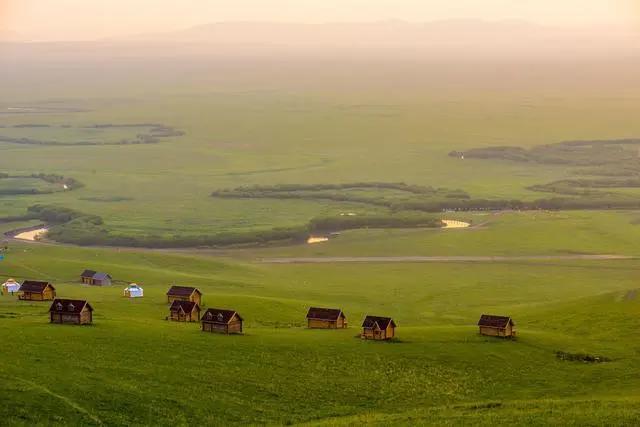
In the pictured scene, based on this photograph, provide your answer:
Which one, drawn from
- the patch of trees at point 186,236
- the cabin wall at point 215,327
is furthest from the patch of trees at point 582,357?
the patch of trees at point 186,236

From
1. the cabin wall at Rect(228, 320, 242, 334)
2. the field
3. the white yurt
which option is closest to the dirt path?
the field

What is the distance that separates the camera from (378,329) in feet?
224

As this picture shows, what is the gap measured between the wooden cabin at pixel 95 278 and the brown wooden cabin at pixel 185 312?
926 inches

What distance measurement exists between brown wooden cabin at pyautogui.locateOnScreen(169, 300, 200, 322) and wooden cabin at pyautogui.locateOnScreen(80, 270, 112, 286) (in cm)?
2351

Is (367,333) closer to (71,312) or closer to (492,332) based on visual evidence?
(492,332)

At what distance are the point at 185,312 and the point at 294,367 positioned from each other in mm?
16617

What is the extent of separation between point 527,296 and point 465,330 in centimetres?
4010

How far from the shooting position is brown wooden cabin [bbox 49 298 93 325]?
219 feet

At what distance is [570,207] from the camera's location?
A: 178 metres

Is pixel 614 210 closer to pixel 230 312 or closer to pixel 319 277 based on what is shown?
pixel 319 277

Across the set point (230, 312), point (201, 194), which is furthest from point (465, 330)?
point (201, 194)

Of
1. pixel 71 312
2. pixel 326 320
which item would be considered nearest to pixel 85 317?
pixel 71 312

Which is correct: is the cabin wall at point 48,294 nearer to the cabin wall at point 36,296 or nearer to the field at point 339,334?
the cabin wall at point 36,296

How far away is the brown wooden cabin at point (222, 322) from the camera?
67812 mm
